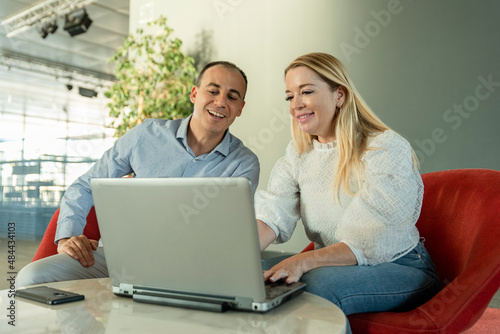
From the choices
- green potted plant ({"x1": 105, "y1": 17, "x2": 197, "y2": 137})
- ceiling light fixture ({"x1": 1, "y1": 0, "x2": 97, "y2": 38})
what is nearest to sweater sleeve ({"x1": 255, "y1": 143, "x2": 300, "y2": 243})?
green potted plant ({"x1": 105, "y1": 17, "x2": 197, "y2": 137})

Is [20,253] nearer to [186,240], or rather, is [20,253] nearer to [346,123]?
[346,123]

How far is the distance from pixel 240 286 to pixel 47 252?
46.6 inches

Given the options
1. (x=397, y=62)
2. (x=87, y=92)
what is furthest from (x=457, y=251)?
(x=87, y=92)

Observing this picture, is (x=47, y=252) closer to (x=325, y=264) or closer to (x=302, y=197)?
(x=302, y=197)

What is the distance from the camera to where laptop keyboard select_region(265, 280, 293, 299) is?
914mm

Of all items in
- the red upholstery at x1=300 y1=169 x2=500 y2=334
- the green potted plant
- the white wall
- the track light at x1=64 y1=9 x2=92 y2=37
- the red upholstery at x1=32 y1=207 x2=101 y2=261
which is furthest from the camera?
the track light at x1=64 y1=9 x2=92 y2=37

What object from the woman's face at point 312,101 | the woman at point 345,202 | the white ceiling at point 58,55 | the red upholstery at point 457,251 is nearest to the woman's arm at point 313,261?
the woman at point 345,202

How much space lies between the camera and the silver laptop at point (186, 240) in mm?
808

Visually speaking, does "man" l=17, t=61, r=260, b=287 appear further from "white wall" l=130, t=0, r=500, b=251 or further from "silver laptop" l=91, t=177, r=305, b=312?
"white wall" l=130, t=0, r=500, b=251

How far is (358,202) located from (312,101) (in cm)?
39

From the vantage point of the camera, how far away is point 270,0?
145 inches

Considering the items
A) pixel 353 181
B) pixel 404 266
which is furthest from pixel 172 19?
pixel 404 266

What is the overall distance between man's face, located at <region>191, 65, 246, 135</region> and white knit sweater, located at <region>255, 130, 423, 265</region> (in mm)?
375

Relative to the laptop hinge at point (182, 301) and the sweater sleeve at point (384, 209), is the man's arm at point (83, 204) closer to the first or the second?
the laptop hinge at point (182, 301)
